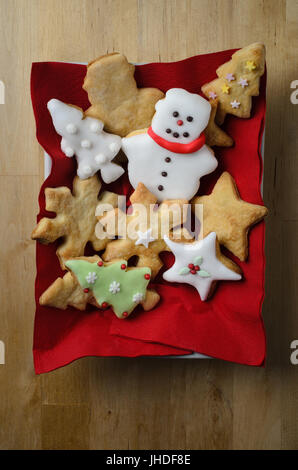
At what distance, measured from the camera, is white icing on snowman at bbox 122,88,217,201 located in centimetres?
79

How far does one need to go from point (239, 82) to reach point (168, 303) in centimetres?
43

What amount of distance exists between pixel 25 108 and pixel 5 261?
322 millimetres

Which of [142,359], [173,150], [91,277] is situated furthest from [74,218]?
[142,359]

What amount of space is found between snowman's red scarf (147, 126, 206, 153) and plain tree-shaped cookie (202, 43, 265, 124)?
72mm

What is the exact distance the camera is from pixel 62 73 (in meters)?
0.82

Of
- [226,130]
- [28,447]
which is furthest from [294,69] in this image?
[28,447]

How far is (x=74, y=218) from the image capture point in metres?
0.84

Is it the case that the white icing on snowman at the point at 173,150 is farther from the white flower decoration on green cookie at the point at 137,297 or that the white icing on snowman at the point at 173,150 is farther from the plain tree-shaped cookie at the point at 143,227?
the white flower decoration on green cookie at the point at 137,297

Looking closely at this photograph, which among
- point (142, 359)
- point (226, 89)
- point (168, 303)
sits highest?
point (226, 89)

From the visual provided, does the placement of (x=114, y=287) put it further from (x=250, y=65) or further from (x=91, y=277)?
(x=250, y=65)

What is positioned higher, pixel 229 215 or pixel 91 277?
pixel 229 215

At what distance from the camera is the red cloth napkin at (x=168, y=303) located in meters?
0.82
